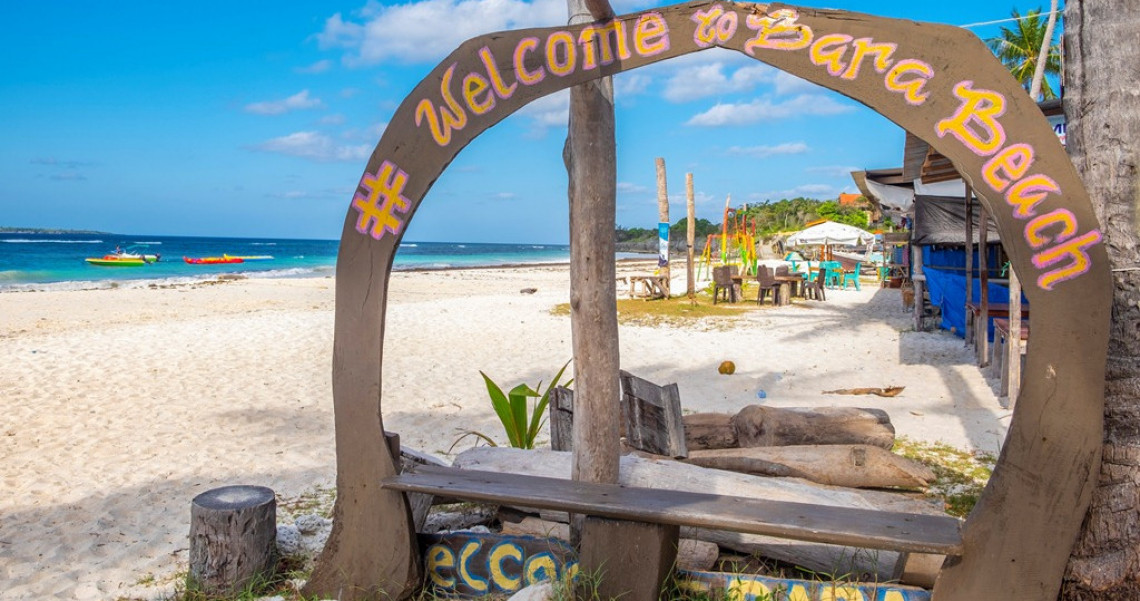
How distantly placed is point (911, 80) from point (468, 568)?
2.78 meters

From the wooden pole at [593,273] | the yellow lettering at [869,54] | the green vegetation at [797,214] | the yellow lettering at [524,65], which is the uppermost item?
the green vegetation at [797,214]

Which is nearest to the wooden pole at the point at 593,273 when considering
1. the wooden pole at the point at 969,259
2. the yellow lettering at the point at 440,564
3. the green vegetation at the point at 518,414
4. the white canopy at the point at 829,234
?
the yellow lettering at the point at 440,564

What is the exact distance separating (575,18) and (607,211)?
90 centimetres

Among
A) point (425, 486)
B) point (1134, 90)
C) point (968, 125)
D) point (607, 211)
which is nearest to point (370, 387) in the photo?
point (425, 486)

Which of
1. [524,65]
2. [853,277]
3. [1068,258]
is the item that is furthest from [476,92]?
[853,277]

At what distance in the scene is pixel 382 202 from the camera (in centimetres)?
323

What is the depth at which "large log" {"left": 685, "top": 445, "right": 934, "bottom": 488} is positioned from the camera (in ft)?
13.4

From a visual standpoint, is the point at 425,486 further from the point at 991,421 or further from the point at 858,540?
the point at 991,421

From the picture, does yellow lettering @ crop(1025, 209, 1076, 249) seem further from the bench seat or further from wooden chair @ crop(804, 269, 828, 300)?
wooden chair @ crop(804, 269, 828, 300)

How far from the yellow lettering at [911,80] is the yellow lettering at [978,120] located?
104mm

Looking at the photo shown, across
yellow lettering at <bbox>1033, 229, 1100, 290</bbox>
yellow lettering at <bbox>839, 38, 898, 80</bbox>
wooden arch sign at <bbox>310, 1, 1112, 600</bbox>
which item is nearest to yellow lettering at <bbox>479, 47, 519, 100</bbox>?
wooden arch sign at <bbox>310, 1, 1112, 600</bbox>

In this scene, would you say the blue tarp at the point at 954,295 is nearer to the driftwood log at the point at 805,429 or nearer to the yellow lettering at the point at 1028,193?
the driftwood log at the point at 805,429

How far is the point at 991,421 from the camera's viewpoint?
6.43 m

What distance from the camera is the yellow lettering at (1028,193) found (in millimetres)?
2342
